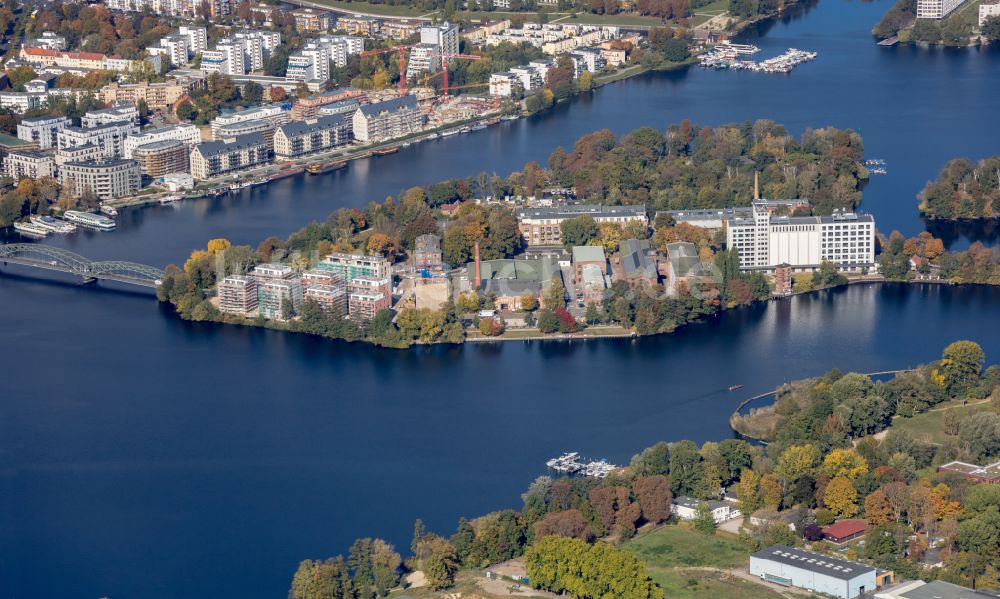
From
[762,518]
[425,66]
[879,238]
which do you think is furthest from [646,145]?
[762,518]

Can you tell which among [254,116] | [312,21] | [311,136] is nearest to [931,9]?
[312,21]

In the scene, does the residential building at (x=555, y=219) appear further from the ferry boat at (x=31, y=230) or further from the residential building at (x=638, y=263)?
the ferry boat at (x=31, y=230)

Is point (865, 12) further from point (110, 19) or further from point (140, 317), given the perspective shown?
point (140, 317)

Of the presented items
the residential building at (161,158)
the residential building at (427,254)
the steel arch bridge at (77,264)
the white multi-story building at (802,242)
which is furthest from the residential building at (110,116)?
the white multi-story building at (802,242)

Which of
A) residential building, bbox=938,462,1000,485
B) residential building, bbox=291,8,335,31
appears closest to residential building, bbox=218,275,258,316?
residential building, bbox=938,462,1000,485

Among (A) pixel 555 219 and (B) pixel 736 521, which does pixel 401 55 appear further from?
(B) pixel 736 521
